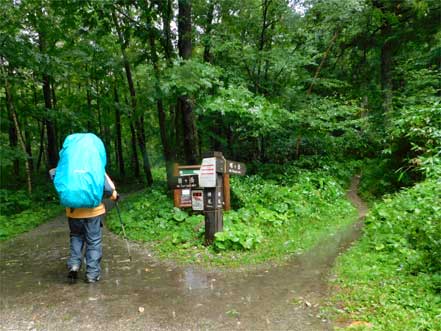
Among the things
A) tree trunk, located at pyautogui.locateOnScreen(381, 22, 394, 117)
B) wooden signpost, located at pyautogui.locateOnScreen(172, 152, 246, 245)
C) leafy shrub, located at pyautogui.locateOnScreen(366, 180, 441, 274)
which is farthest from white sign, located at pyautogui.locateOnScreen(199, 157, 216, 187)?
tree trunk, located at pyautogui.locateOnScreen(381, 22, 394, 117)

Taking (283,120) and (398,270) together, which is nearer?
(398,270)

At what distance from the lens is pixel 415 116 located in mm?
8148

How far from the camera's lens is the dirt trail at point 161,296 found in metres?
3.17

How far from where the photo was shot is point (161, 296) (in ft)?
12.4

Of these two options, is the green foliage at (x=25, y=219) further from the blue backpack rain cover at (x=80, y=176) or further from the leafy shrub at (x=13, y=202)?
the blue backpack rain cover at (x=80, y=176)

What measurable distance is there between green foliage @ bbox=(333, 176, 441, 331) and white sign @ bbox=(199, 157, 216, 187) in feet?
7.44

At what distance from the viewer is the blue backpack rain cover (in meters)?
3.96

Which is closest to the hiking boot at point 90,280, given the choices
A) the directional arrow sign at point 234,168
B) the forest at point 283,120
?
the forest at point 283,120

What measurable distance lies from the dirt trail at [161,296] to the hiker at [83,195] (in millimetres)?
295

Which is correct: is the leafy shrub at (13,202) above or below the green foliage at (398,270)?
below

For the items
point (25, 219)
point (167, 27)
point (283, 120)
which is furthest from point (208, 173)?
point (25, 219)

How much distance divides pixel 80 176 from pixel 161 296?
5.49 ft

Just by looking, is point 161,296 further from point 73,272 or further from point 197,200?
point 197,200

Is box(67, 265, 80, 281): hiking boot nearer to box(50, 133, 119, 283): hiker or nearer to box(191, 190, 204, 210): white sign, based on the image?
box(50, 133, 119, 283): hiker
